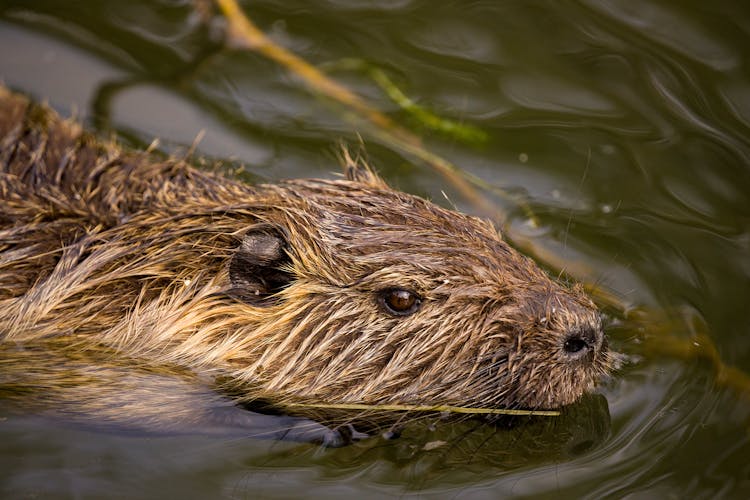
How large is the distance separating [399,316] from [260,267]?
0.56 metres

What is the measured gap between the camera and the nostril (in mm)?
3318

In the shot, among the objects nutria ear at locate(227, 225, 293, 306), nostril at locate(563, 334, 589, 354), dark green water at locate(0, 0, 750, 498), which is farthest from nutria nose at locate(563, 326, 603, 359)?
nutria ear at locate(227, 225, 293, 306)

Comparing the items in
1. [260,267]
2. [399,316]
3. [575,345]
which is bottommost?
[575,345]

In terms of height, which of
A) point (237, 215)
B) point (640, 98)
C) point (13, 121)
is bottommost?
point (237, 215)

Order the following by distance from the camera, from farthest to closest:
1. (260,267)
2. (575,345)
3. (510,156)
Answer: (510,156) < (260,267) < (575,345)

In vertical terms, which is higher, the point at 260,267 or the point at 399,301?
the point at 260,267

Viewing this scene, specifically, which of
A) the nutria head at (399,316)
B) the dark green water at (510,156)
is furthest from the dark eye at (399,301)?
the dark green water at (510,156)

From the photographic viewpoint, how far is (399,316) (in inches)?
135

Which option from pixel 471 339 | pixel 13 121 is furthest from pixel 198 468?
pixel 13 121

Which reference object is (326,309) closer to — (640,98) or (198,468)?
(198,468)

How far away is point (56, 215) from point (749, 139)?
369 centimetres

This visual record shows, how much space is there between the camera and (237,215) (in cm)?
358

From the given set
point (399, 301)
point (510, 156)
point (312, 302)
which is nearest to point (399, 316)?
point (399, 301)

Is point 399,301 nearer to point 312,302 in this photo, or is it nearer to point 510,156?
point 312,302
